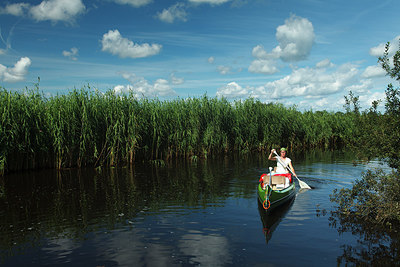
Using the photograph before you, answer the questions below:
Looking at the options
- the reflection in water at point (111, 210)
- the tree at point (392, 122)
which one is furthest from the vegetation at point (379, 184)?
the reflection in water at point (111, 210)

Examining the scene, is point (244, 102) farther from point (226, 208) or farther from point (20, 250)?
point (20, 250)

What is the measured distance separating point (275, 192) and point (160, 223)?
3.48 m

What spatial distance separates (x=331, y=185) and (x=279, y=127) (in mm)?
12780

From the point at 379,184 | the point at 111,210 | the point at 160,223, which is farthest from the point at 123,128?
the point at 379,184

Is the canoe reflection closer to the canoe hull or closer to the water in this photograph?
the water

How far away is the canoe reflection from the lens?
766cm

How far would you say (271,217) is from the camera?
8797 millimetres

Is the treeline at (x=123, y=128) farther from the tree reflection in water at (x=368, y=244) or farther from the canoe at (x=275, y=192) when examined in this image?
the tree reflection in water at (x=368, y=244)

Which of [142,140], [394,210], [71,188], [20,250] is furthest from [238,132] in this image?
[20,250]

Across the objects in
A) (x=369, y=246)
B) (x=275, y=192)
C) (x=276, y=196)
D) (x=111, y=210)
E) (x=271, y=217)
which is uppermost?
(x=275, y=192)

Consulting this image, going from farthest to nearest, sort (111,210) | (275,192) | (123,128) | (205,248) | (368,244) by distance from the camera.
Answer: (123,128) → (111,210) → (275,192) → (368,244) → (205,248)

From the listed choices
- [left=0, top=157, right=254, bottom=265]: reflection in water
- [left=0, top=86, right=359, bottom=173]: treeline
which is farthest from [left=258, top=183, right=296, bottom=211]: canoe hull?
[left=0, top=86, right=359, bottom=173]: treeline

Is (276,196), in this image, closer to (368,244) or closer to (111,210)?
(368,244)

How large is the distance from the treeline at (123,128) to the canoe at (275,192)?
124 inches
